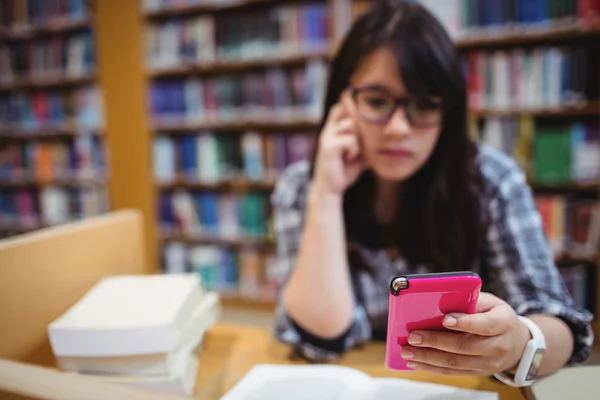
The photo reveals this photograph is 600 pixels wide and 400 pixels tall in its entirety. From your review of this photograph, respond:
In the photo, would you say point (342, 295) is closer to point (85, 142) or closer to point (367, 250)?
point (367, 250)

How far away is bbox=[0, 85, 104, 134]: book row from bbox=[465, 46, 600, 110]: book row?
224cm

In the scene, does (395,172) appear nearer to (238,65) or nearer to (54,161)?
(238,65)

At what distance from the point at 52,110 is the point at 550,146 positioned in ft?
9.93

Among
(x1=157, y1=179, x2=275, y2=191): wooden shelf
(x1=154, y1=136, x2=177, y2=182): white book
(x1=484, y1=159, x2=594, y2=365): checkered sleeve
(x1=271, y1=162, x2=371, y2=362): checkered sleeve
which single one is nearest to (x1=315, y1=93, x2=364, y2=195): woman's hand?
(x1=271, y1=162, x2=371, y2=362): checkered sleeve

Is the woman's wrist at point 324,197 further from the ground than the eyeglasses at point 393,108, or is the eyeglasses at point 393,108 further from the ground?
the eyeglasses at point 393,108

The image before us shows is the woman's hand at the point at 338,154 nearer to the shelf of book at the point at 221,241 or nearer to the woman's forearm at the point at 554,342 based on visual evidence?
the woman's forearm at the point at 554,342

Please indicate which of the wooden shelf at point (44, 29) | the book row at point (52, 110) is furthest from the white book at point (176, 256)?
the wooden shelf at point (44, 29)

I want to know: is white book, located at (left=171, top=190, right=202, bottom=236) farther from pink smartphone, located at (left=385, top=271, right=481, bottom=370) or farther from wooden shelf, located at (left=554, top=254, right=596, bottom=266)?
pink smartphone, located at (left=385, top=271, right=481, bottom=370)

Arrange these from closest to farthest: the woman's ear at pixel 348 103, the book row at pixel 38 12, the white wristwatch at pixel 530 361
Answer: the white wristwatch at pixel 530 361, the woman's ear at pixel 348 103, the book row at pixel 38 12

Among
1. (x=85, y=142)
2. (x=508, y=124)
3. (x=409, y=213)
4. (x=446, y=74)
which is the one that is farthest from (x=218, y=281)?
(x=446, y=74)

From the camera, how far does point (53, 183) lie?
125 inches

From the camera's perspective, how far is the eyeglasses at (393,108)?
79 centimetres

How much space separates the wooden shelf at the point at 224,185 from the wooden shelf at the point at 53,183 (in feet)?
1.72

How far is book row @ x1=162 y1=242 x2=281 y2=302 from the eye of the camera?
2.66 meters
